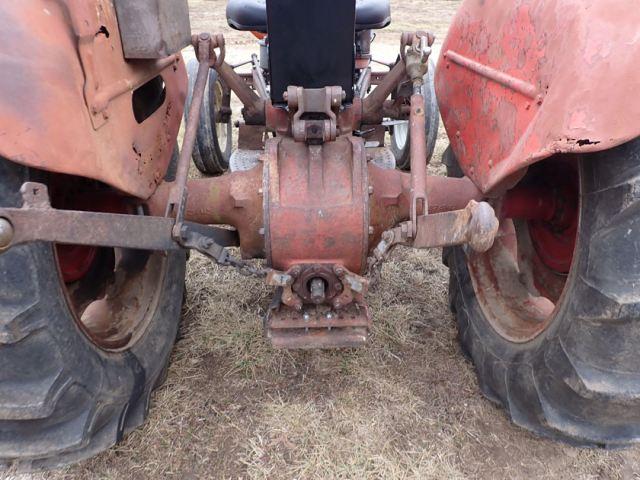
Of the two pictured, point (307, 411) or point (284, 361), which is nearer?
point (307, 411)

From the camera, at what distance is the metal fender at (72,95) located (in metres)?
0.99

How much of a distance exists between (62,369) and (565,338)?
1206 millimetres

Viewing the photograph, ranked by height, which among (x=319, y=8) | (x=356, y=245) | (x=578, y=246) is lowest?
(x=356, y=245)

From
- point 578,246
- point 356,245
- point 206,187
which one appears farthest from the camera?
point 206,187

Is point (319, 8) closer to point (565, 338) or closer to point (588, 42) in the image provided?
point (588, 42)

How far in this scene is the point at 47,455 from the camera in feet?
4.02

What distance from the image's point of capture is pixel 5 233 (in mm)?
842

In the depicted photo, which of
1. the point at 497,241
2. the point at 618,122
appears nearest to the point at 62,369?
the point at 618,122

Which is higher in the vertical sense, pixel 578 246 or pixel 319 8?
pixel 319 8

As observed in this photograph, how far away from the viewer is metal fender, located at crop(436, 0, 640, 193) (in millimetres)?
979

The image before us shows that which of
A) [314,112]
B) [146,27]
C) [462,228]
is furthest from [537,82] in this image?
[146,27]

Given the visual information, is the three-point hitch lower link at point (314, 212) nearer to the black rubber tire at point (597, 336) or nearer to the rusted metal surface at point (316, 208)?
the rusted metal surface at point (316, 208)

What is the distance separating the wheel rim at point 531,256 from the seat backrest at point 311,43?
0.71 metres

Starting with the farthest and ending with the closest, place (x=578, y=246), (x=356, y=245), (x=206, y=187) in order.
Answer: (x=206, y=187) < (x=356, y=245) < (x=578, y=246)
